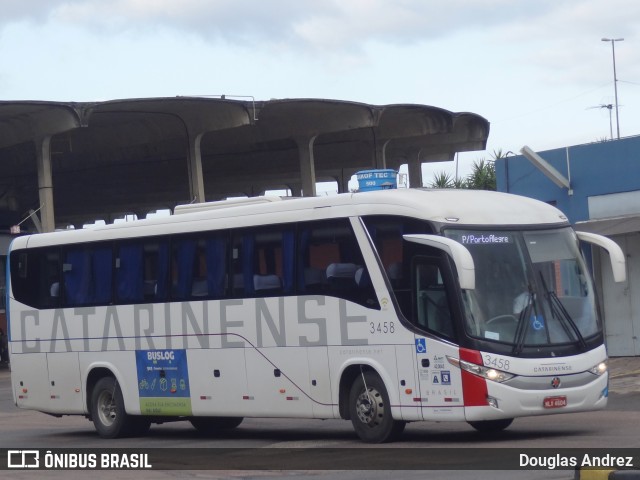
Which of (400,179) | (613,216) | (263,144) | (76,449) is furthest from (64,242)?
(263,144)

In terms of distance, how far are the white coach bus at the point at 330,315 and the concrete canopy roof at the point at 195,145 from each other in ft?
88.1

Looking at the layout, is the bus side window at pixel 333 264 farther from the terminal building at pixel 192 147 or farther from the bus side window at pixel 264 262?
the terminal building at pixel 192 147

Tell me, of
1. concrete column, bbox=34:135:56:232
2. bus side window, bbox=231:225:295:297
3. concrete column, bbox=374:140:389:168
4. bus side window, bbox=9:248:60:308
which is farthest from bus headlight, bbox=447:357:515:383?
concrete column, bbox=374:140:389:168

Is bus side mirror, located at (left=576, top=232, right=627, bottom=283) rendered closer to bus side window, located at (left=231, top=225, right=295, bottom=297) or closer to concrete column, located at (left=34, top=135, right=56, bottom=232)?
bus side window, located at (left=231, top=225, right=295, bottom=297)

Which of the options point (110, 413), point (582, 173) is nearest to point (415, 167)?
point (582, 173)

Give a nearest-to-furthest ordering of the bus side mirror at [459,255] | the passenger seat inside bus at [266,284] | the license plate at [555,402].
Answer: the bus side mirror at [459,255] → the license plate at [555,402] → the passenger seat inside bus at [266,284]

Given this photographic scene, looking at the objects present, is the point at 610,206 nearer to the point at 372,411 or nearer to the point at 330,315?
the point at 330,315

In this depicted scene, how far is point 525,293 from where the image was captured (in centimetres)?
1392

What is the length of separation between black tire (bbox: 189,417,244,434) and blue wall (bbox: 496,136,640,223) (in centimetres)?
1238

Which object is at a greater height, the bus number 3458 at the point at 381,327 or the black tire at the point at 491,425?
the bus number 3458 at the point at 381,327

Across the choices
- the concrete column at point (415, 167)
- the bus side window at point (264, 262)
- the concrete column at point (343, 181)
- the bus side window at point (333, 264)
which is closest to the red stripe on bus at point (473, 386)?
the bus side window at point (333, 264)

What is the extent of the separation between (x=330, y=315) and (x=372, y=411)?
4.41 feet

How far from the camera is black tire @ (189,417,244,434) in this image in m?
18.2

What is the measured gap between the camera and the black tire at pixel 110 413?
59.1 feet
